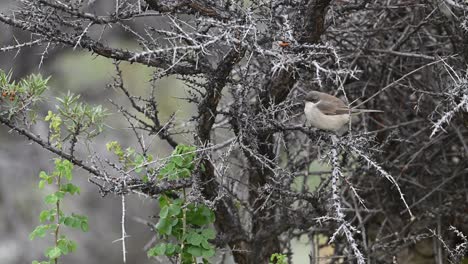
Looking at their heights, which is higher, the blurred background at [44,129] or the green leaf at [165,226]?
the blurred background at [44,129]

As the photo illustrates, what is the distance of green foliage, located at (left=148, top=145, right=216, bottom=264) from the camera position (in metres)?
3.51

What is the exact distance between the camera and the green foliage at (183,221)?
3.51 m

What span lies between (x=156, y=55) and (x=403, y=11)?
203 centimetres

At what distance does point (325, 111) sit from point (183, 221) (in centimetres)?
100

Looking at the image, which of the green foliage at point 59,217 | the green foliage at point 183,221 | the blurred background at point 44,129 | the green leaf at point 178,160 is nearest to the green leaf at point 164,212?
the green foliage at point 183,221

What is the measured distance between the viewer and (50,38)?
3.22 m

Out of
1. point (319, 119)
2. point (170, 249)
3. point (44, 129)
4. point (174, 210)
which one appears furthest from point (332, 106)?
point (44, 129)

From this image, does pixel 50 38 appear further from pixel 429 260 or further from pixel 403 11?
pixel 429 260

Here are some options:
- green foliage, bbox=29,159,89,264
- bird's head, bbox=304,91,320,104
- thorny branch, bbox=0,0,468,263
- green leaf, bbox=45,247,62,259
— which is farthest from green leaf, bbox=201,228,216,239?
bird's head, bbox=304,91,320,104

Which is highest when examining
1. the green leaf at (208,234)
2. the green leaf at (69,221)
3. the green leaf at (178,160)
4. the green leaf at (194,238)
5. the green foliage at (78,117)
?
the green foliage at (78,117)

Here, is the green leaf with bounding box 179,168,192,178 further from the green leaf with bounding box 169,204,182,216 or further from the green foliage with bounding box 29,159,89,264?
the green foliage with bounding box 29,159,89,264

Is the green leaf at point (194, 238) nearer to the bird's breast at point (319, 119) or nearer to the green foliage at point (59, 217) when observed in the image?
the green foliage at point (59, 217)

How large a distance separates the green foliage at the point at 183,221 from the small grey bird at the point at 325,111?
76 centimetres

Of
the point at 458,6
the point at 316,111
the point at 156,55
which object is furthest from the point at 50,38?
→ the point at 458,6
